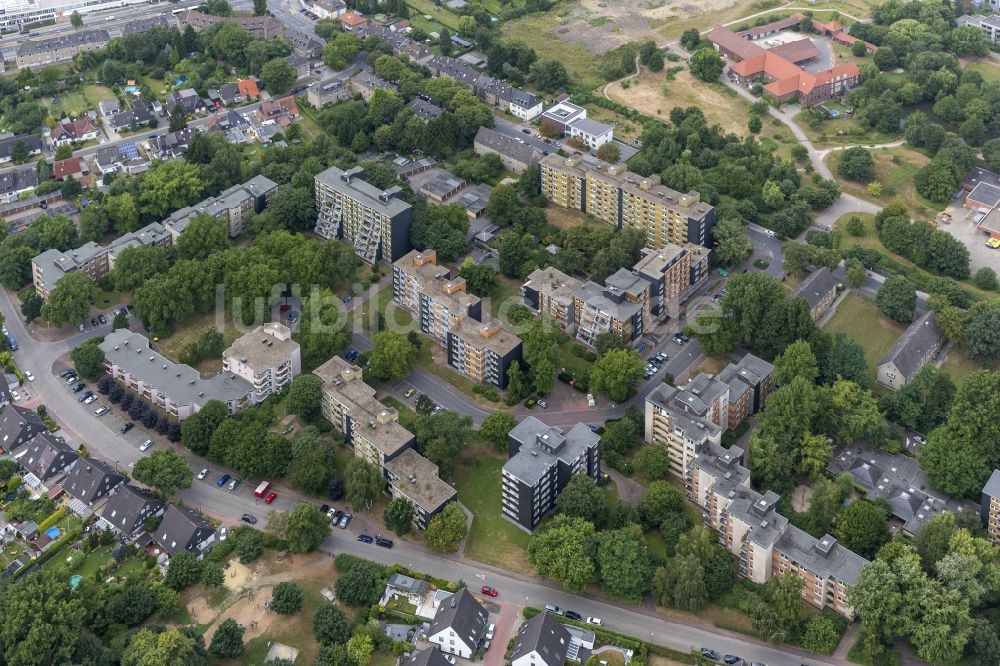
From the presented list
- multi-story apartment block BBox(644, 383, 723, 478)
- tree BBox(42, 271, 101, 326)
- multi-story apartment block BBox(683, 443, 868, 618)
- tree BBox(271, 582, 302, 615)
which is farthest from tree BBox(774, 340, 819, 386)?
tree BBox(42, 271, 101, 326)

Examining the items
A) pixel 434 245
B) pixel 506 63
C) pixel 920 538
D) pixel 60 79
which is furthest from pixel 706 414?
pixel 60 79

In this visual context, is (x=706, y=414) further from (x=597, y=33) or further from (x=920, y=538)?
(x=597, y=33)

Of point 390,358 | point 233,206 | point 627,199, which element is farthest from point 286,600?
point 627,199

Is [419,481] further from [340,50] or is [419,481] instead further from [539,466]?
[340,50]

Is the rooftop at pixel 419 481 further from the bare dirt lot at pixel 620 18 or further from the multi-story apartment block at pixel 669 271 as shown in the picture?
the bare dirt lot at pixel 620 18

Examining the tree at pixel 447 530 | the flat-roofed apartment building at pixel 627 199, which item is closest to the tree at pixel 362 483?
the tree at pixel 447 530

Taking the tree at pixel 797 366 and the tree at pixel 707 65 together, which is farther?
the tree at pixel 707 65
